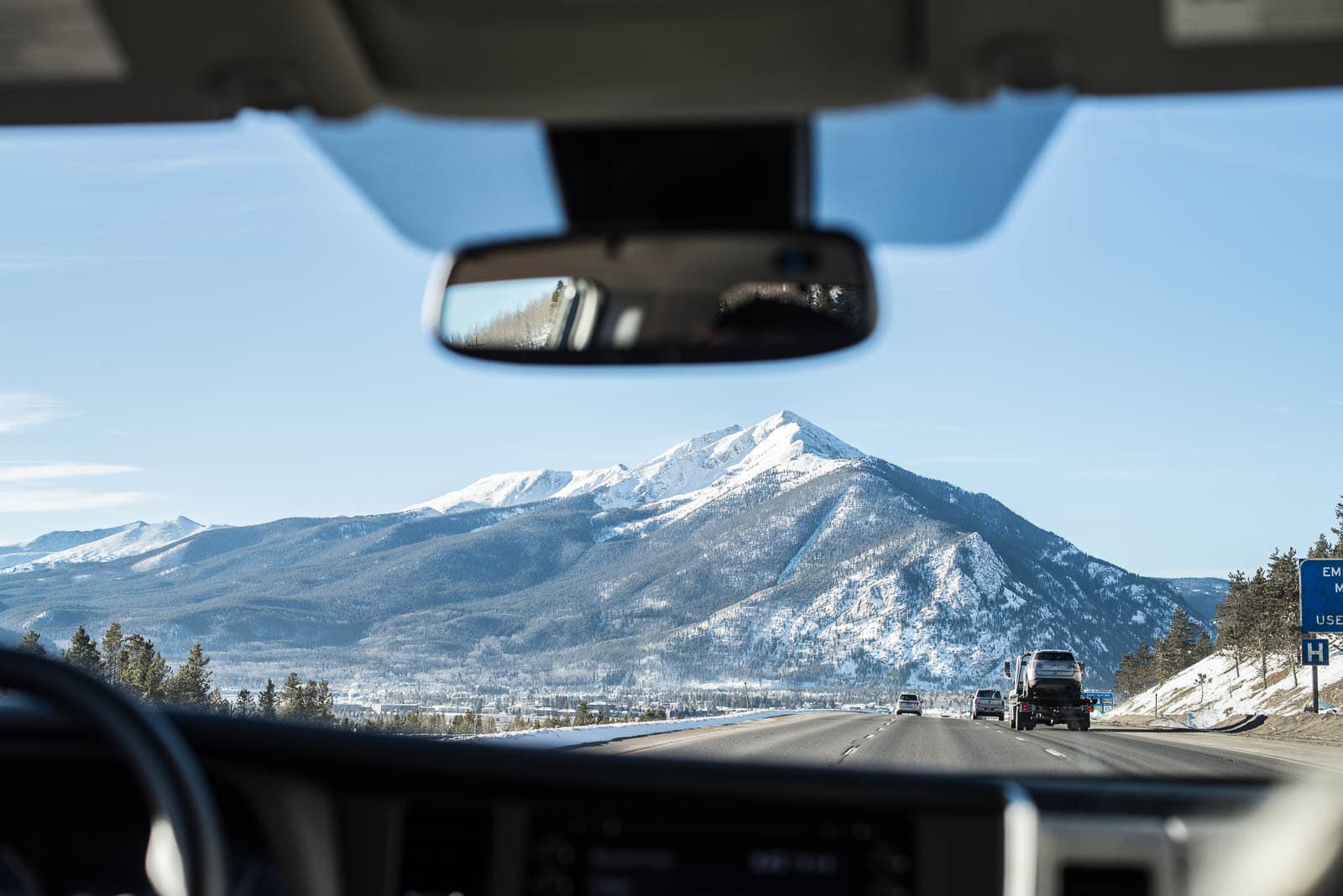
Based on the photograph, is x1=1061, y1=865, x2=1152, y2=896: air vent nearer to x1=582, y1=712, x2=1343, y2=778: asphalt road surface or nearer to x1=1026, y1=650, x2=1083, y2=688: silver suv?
x1=582, y1=712, x2=1343, y2=778: asphalt road surface

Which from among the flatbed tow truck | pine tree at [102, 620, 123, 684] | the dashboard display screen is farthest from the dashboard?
pine tree at [102, 620, 123, 684]

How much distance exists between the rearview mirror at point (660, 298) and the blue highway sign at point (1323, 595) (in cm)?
3824

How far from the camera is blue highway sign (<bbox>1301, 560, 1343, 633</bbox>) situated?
119 feet

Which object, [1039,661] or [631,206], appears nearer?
[631,206]

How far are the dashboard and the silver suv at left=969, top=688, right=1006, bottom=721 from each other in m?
57.9

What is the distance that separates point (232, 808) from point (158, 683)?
72.9m

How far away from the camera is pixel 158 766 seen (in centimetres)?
216

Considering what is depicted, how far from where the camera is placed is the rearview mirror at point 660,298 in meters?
2.87

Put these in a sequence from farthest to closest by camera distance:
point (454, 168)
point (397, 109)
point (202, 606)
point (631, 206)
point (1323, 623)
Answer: point (202, 606)
point (1323, 623)
point (631, 206)
point (454, 168)
point (397, 109)

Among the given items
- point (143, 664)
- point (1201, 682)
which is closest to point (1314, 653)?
point (143, 664)

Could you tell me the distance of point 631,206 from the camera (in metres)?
3.13

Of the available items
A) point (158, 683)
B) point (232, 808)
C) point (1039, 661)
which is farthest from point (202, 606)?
point (232, 808)

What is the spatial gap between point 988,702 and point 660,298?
195 feet

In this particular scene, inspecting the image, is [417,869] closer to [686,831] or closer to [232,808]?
[232,808]
